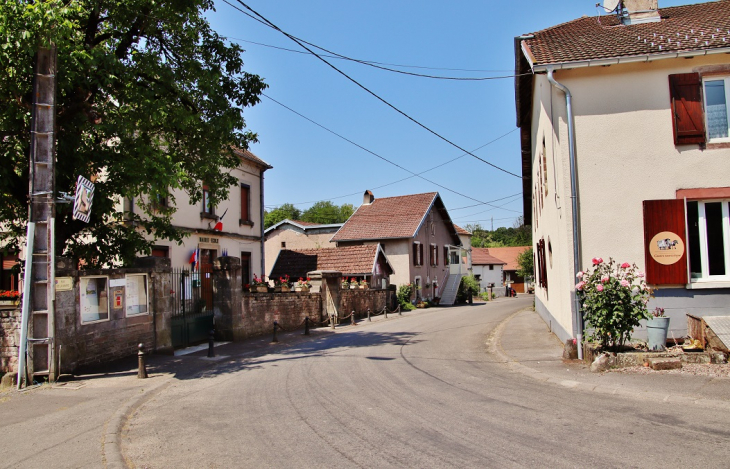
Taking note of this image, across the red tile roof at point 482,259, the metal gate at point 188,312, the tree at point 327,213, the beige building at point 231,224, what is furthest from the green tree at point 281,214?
the metal gate at point 188,312

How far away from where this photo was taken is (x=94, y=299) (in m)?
10.8

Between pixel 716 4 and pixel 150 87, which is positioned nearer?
pixel 150 87

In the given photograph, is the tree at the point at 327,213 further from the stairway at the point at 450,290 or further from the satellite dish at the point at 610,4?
the satellite dish at the point at 610,4

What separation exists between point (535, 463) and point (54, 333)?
342 inches

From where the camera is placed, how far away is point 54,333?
9430 mm

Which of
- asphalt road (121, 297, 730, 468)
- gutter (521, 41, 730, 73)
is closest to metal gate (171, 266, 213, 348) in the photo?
asphalt road (121, 297, 730, 468)

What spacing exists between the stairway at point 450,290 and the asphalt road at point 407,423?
101 ft

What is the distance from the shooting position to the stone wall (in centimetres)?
958

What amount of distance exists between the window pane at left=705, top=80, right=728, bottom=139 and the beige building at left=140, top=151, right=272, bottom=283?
51.2ft

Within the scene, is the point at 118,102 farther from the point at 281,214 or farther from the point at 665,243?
the point at 281,214

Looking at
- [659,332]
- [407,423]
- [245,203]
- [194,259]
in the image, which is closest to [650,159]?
[659,332]

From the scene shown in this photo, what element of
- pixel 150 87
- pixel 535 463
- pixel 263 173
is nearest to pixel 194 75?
pixel 150 87

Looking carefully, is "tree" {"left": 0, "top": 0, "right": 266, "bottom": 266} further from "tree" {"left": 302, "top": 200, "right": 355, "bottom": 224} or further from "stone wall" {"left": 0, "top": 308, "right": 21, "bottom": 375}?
"tree" {"left": 302, "top": 200, "right": 355, "bottom": 224}

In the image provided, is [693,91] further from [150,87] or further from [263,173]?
[263,173]
